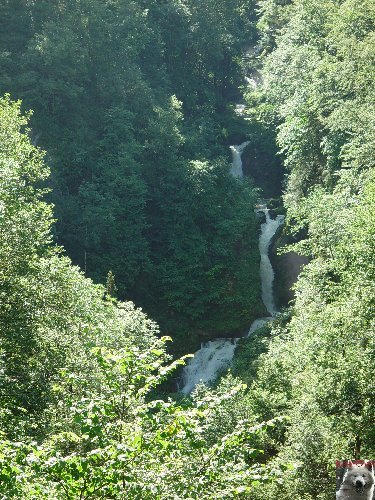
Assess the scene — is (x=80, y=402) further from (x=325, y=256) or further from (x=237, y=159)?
(x=237, y=159)

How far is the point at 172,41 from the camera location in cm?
5469

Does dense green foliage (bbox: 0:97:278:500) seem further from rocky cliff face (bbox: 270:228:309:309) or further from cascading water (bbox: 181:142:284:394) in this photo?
rocky cliff face (bbox: 270:228:309:309)

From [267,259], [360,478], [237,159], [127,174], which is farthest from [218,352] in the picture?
[360,478]

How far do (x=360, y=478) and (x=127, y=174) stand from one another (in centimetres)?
3245

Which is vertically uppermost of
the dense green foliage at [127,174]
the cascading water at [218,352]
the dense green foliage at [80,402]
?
the dense green foliage at [127,174]

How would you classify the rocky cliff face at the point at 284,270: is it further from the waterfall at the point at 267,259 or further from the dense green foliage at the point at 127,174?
the dense green foliage at the point at 127,174

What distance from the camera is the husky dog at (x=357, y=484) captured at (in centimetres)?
1060

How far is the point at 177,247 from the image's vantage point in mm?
41000

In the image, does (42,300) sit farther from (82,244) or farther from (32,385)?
(82,244)

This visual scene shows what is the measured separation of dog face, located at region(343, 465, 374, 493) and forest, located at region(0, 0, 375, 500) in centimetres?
131

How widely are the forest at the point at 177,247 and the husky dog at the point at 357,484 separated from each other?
4.00 ft

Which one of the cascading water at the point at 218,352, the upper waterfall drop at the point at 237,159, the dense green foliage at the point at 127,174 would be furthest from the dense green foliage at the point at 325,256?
the dense green foliage at the point at 127,174

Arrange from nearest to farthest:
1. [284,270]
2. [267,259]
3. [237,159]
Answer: [284,270] → [267,259] → [237,159]

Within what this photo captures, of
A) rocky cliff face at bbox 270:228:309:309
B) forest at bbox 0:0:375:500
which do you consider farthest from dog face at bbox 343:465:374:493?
rocky cliff face at bbox 270:228:309:309
